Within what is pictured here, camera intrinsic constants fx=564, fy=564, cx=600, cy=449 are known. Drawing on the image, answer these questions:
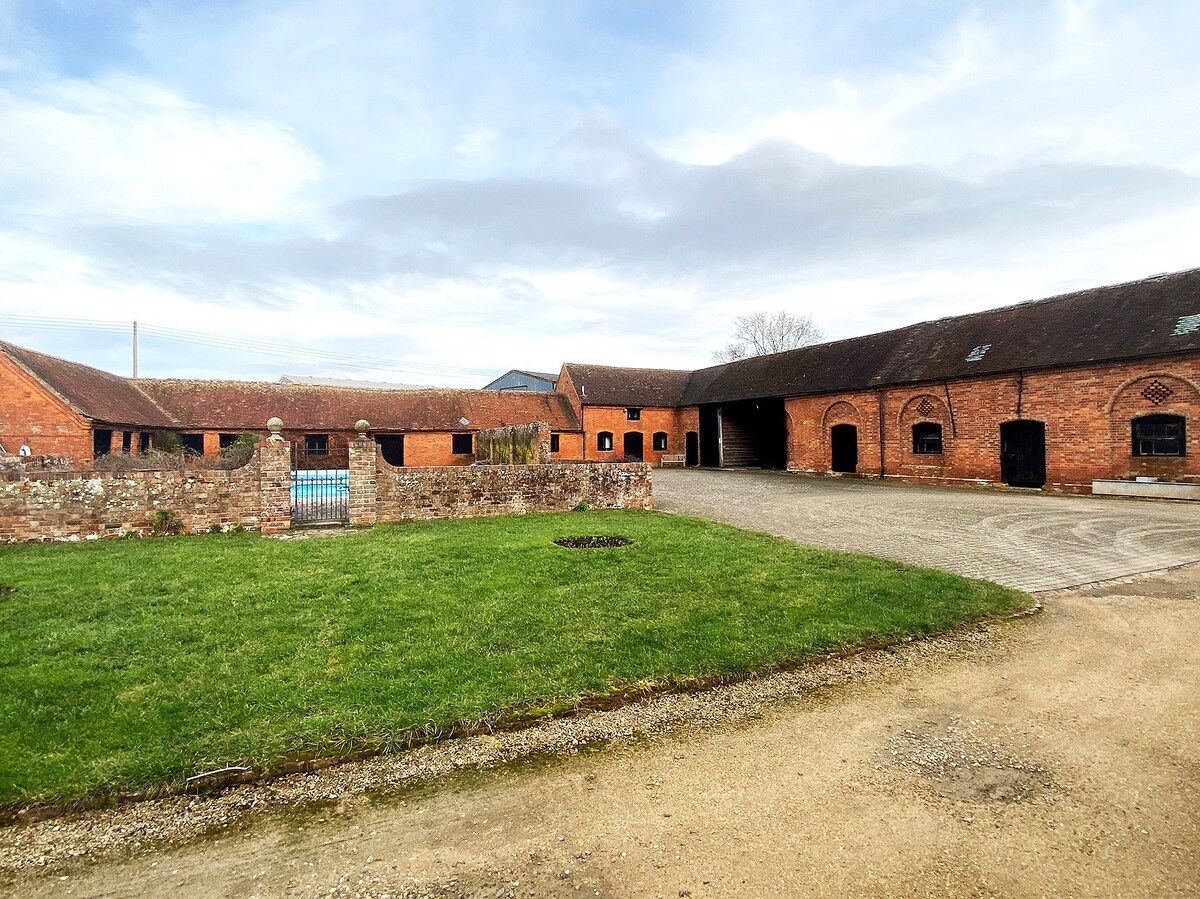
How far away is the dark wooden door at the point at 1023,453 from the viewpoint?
58.7 ft

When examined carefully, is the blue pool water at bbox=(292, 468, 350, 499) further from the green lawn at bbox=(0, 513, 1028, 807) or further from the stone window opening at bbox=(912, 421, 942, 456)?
the stone window opening at bbox=(912, 421, 942, 456)

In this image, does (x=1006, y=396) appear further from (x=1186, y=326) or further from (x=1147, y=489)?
(x=1147, y=489)

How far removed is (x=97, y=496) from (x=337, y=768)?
366 inches

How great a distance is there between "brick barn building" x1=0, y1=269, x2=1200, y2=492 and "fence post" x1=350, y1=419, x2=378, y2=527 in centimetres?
1445

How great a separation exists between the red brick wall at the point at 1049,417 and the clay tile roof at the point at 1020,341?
0.48 metres

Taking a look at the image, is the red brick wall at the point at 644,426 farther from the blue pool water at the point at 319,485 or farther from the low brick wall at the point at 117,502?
the low brick wall at the point at 117,502

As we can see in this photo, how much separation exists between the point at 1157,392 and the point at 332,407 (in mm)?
30737

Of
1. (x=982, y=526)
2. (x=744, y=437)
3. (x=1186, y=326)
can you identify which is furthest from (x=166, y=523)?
(x=744, y=437)

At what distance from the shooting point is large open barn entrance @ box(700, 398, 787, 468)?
30078mm

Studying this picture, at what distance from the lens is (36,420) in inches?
736

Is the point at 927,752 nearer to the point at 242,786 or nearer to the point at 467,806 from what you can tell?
the point at 467,806

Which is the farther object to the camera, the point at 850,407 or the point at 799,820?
the point at 850,407

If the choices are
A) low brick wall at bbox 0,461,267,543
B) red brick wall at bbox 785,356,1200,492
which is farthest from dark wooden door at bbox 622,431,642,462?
low brick wall at bbox 0,461,267,543

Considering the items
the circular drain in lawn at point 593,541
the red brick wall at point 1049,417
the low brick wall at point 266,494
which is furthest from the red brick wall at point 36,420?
the red brick wall at point 1049,417
